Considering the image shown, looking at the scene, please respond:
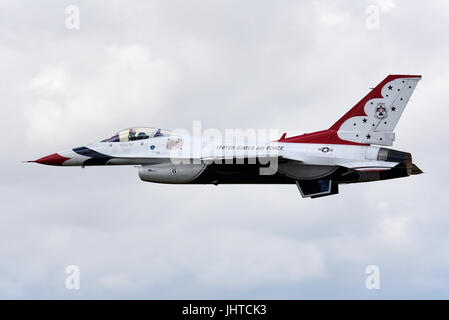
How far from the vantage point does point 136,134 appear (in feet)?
172

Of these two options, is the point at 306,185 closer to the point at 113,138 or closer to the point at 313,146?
the point at 313,146

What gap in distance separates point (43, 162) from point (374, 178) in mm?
14482

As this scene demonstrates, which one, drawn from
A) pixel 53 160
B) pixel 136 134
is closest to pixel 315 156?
pixel 136 134

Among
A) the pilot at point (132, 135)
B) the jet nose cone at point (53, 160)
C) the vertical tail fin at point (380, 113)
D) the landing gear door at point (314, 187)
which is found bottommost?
the landing gear door at point (314, 187)

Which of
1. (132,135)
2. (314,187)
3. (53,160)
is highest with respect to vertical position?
(132,135)

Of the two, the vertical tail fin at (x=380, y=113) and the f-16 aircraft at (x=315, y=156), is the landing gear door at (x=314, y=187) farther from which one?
the vertical tail fin at (x=380, y=113)

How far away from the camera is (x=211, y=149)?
165ft

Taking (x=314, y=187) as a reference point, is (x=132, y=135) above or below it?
above

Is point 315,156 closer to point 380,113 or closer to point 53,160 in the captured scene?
point 380,113

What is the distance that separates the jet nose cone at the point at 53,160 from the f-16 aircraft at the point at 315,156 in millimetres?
3849

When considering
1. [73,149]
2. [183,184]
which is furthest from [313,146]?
[73,149]

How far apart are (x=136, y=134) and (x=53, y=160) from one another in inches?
153

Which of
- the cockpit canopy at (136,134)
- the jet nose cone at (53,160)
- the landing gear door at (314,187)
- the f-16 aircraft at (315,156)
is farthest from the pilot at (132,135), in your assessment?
the landing gear door at (314,187)

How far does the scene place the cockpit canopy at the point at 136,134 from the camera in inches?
2048
